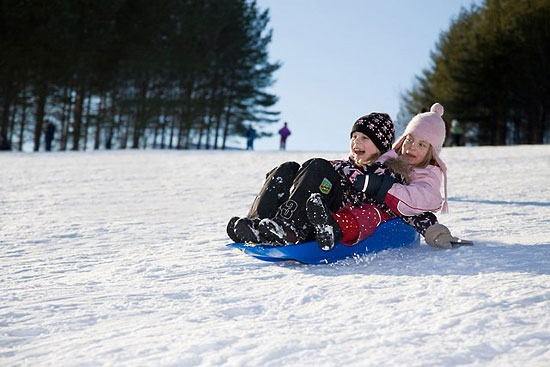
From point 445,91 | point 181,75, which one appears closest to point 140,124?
point 181,75

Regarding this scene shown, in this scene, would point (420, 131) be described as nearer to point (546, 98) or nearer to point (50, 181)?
point (50, 181)

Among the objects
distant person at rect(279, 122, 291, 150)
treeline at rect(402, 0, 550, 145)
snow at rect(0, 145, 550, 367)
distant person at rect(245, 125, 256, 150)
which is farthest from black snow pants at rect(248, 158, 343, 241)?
treeline at rect(402, 0, 550, 145)

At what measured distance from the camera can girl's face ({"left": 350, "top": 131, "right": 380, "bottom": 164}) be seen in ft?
11.4

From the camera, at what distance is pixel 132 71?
24.3 metres

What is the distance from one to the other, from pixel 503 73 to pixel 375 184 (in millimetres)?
22887

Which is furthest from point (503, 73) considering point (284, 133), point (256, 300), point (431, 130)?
point (256, 300)

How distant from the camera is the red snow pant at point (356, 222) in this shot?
3.21 meters

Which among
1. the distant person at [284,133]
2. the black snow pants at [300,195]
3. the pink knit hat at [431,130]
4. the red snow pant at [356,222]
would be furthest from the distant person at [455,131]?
the black snow pants at [300,195]

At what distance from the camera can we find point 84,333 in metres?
2.14

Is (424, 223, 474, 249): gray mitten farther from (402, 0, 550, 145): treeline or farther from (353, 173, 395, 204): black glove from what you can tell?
(402, 0, 550, 145): treeline

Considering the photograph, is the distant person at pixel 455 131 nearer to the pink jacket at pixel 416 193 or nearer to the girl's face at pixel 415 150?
the girl's face at pixel 415 150

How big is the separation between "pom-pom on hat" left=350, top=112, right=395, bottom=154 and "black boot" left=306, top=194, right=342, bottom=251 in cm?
67

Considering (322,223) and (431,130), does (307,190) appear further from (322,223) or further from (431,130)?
(431,130)

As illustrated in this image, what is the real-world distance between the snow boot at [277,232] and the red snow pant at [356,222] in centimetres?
27
